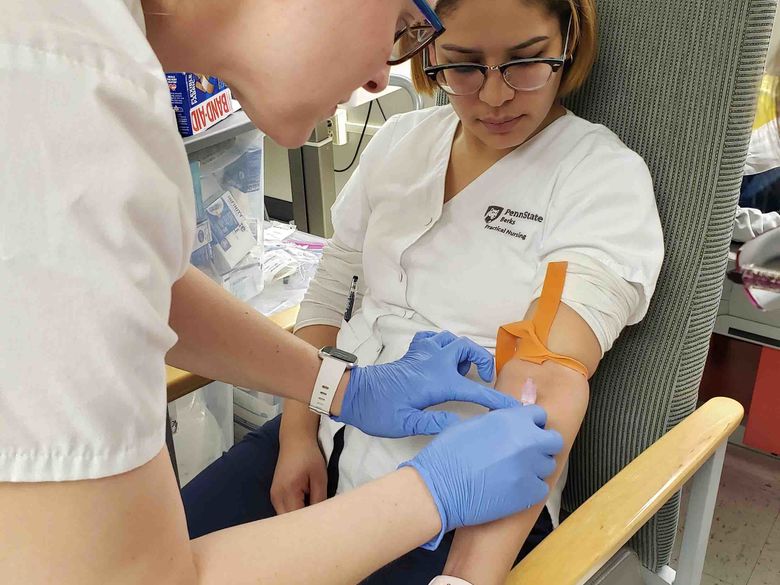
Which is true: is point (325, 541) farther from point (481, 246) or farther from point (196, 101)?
point (196, 101)

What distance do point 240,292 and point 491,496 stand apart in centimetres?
97

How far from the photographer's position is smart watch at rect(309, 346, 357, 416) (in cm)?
108

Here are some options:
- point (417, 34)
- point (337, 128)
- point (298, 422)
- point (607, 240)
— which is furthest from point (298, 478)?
point (337, 128)

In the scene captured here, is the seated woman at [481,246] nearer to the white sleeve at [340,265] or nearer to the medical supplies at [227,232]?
the white sleeve at [340,265]

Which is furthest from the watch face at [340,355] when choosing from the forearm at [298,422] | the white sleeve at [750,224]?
the white sleeve at [750,224]

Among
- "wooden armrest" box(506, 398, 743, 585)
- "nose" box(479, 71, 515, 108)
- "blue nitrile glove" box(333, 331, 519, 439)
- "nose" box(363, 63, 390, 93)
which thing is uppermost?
"nose" box(363, 63, 390, 93)

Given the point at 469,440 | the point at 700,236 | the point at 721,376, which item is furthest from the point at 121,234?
the point at 721,376

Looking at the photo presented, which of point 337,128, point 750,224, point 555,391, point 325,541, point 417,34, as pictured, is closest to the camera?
point 325,541

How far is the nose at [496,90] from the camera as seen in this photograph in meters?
1.05

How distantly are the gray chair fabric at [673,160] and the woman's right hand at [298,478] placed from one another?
470mm

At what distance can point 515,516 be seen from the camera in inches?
34.9

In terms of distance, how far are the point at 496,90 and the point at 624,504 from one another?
0.63 m

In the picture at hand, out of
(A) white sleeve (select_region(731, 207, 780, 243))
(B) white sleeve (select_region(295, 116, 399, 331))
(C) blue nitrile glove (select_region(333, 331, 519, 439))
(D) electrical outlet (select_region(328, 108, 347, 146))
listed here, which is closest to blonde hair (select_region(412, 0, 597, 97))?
(B) white sleeve (select_region(295, 116, 399, 331))

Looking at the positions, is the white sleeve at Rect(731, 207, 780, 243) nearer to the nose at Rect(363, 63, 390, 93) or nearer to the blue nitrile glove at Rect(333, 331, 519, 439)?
the blue nitrile glove at Rect(333, 331, 519, 439)
